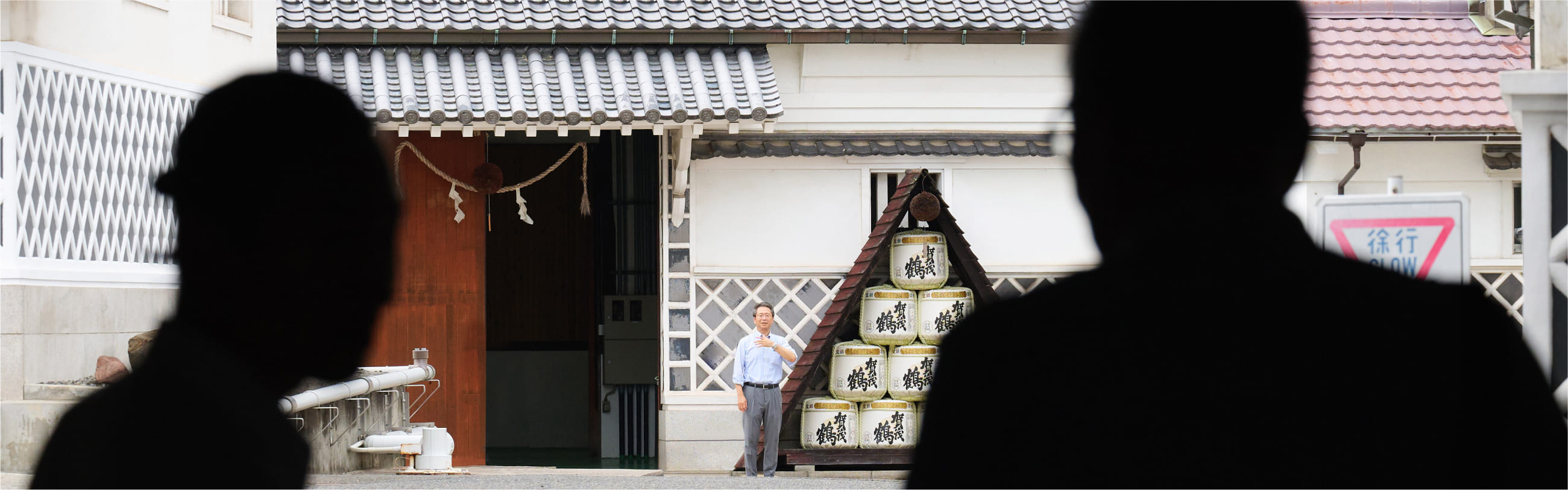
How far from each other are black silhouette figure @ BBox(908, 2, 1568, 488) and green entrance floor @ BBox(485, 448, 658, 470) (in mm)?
11774

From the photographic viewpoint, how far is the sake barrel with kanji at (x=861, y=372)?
40.8 feet

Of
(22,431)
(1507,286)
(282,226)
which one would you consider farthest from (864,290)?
(282,226)

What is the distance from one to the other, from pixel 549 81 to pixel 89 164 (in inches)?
170

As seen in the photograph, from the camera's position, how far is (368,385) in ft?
33.9

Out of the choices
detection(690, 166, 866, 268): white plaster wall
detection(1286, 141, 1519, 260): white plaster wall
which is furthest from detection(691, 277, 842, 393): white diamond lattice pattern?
detection(1286, 141, 1519, 260): white plaster wall

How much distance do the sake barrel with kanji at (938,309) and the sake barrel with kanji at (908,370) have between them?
13 centimetres

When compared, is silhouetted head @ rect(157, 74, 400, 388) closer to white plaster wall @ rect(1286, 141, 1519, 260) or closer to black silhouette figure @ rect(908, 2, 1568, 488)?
black silhouette figure @ rect(908, 2, 1568, 488)

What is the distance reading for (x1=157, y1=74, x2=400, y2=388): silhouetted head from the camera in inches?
60.8

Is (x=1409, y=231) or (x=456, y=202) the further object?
(x=456, y=202)

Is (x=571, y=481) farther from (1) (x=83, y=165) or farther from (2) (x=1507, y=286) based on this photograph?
(2) (x=1507, y=286)

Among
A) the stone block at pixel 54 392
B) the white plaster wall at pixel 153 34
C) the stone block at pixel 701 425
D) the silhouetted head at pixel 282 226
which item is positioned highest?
the white plaster wall at pixel 153 34

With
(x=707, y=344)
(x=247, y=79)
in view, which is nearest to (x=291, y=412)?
(x=707, y=344)

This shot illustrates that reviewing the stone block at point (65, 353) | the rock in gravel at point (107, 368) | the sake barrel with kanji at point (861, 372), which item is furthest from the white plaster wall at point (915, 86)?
the rock in gravel at point (107, 368)

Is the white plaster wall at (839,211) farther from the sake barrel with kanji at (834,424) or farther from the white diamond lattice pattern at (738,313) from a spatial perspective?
the sake barrel with kanji at (834,424)
